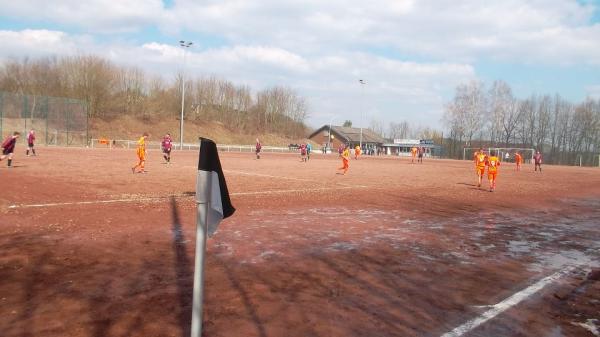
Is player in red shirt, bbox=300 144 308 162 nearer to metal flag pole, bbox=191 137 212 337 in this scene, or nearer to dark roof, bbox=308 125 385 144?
metal flag pole, bbox=191 137 212 337

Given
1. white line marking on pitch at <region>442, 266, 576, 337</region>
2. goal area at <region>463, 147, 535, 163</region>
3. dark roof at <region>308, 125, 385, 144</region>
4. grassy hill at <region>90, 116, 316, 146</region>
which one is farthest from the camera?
dark roof at <region>308, 125, 385, 144</region>

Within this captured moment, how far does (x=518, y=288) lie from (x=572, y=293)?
659mm

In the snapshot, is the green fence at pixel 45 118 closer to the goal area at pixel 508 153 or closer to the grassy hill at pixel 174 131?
the grassy hill at pixel 174 131

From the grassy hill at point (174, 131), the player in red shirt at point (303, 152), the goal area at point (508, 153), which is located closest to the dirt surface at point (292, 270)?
the player in red shirt at point (303, 152)

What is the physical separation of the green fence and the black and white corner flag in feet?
173

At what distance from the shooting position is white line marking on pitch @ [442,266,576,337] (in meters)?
4.38

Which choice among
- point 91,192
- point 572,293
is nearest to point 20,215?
point 91,192

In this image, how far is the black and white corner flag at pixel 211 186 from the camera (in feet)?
8.25

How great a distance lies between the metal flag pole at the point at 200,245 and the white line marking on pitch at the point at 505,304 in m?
2.69

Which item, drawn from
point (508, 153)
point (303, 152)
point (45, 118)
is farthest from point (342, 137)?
point (45, 118)

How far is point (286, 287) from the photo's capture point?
5492mm

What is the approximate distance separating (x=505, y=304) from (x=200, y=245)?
4122 millimetres

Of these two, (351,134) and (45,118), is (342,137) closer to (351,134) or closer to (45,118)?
(351,134)

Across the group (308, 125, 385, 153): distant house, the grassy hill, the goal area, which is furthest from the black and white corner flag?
(308, 125, 385, 153): distant house
